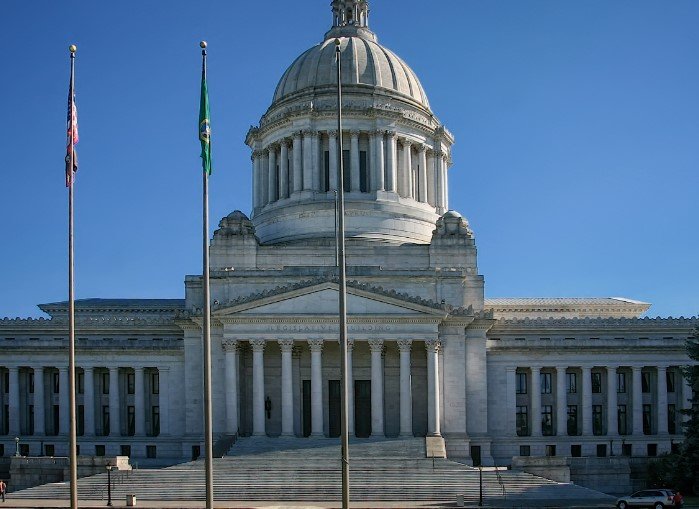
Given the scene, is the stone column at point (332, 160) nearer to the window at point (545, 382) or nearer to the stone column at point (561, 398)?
the window at point (545, 382)

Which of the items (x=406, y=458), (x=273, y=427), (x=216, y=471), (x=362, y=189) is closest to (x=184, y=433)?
(x=273, y=427)

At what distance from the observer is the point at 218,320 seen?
70812 millimetres

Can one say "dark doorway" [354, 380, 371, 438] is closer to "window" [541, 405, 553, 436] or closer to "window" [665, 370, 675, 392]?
"window" [541, 405, 553, 436]

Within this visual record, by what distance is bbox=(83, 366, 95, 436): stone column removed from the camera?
252 ft

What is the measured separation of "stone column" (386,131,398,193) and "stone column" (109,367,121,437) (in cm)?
3032

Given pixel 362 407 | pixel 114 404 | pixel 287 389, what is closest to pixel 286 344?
pixel 287 389

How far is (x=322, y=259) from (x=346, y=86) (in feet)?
61.4

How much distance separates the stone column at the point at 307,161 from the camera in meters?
86.0

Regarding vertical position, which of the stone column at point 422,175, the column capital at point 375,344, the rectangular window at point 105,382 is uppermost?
the stone column at point 422,175

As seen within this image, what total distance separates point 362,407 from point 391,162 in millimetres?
25343

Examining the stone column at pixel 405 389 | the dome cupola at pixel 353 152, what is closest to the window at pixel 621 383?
the stone column at pixel 405 389

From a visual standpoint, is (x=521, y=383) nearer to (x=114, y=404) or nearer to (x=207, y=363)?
(x=114, y=404)

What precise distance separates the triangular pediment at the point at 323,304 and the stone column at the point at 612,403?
17.2 m

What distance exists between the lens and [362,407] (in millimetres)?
73500
